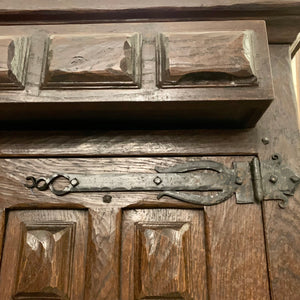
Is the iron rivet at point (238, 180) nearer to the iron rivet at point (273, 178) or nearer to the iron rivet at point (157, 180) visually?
the iron rivet at point (273, 178)

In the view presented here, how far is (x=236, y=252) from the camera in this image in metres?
0.73

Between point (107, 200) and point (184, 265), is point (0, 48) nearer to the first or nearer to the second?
point (107, 200)

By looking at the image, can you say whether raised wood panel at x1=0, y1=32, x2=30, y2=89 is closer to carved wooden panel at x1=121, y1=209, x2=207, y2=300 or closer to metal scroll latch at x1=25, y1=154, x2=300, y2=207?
metal scroll latch at x1=25, y1=154, x2=300, y2=207

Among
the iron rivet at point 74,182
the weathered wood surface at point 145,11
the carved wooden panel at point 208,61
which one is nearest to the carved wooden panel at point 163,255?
the iron rivet at point 74,182

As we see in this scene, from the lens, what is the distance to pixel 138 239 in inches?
29.2

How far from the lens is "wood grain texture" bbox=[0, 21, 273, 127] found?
0.71 meters

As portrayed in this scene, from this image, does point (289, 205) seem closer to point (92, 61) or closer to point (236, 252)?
point (236, 252)

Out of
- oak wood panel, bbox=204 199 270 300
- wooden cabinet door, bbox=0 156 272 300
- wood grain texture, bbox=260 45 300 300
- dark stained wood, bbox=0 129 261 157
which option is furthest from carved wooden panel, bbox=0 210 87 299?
wood grain texture, bbox=260 45 300 300

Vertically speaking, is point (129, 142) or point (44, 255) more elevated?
point (129, 142)

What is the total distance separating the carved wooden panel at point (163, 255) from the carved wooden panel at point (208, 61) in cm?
27

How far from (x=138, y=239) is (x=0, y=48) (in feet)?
1.56

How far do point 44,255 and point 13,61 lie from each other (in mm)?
393

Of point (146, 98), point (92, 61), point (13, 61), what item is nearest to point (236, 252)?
point (146, 98)

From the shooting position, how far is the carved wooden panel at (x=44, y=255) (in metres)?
0.71
